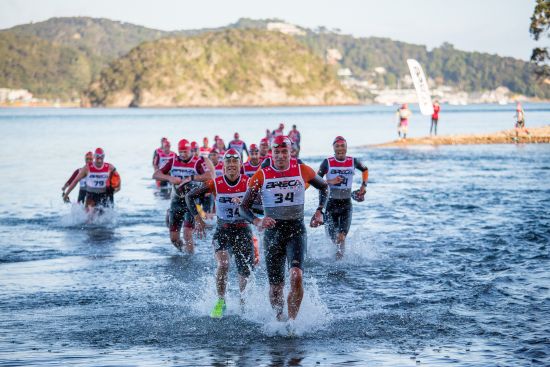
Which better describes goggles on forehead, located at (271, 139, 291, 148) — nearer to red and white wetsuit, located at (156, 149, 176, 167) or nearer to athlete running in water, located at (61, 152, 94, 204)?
athlete running in water, located at (61, 152, 94, 204)

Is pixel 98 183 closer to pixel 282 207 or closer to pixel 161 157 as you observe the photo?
pixel 161 157

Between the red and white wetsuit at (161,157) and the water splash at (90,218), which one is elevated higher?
the red and white wetsuit at (161,157)

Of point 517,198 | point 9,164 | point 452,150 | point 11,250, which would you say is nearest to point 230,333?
point 11,250

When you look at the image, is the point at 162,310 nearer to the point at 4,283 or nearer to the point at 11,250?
the point at 4,283

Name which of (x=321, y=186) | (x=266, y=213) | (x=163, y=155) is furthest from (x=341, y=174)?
(x=163, y=155)

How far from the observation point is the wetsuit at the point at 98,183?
17.8m

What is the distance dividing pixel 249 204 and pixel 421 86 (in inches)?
1494

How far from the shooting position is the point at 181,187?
43.4 ft

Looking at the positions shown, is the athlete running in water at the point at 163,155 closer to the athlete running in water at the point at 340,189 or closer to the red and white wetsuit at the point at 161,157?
the red and white wetsuit at the point at 161,157

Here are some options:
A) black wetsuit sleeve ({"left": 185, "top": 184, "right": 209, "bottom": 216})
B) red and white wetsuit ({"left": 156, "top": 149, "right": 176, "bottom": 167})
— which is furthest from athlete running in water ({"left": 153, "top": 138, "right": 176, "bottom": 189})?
black wetsuit sleeve ({"left": 185, "top": 184, "right": 209, "bottom": 216})

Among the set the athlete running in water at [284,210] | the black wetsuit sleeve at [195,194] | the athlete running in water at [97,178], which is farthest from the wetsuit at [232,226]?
the athlete running in water at [97,178]

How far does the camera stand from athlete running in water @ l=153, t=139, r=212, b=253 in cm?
1248

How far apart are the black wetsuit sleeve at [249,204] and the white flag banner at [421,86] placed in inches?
1467

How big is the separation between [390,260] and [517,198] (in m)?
9.97
